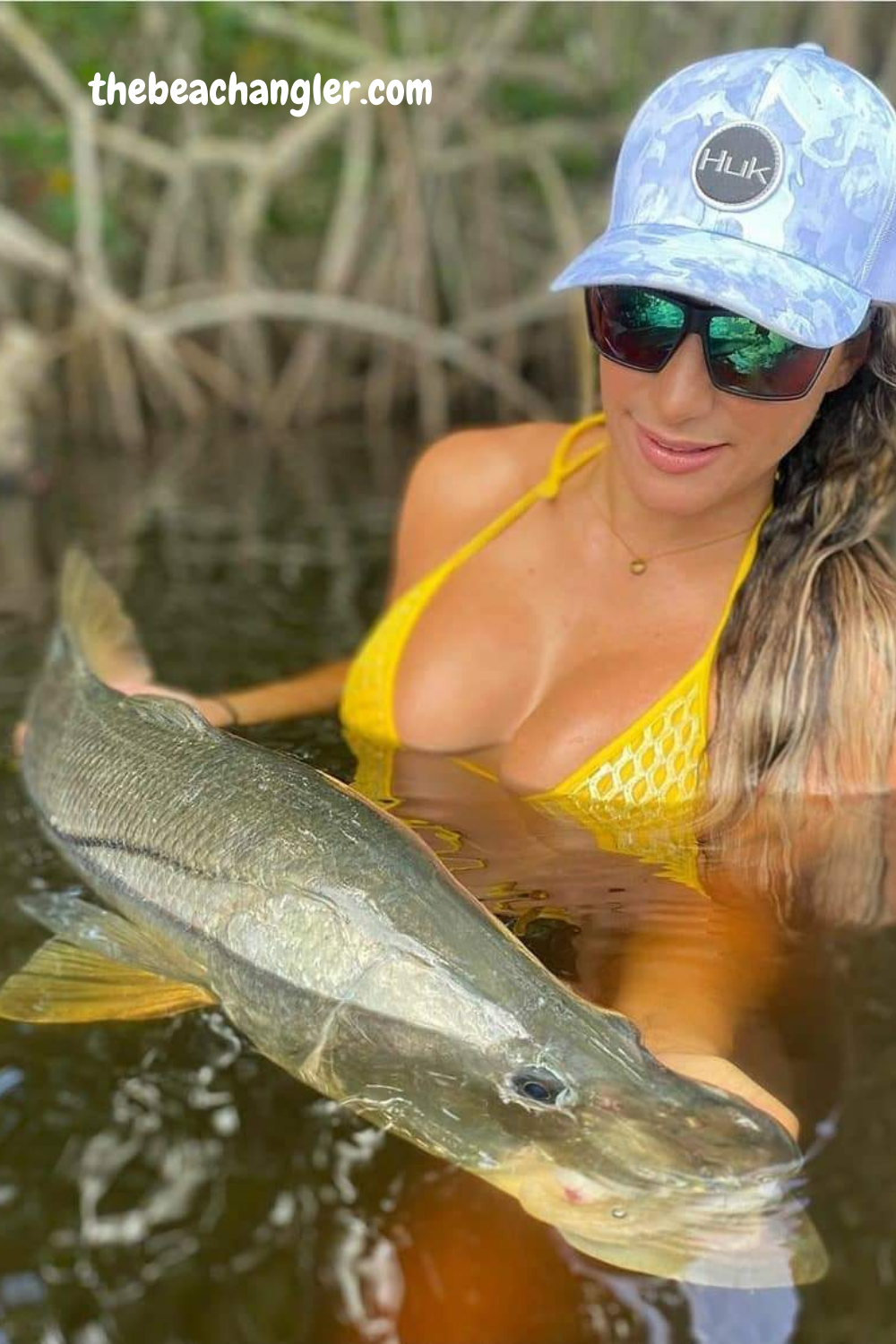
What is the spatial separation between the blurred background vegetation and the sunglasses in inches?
251

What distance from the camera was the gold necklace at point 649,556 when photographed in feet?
8.41

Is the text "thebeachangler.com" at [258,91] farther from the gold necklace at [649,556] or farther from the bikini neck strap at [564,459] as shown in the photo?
the gold necklace at [649,556]

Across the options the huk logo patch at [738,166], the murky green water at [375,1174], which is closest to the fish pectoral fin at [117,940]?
the murky green water at [375,1174]

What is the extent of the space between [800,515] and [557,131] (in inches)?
304

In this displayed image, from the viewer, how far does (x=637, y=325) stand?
7.18 feet

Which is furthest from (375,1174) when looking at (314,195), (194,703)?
(314,195)

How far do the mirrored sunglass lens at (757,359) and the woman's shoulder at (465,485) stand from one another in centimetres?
79

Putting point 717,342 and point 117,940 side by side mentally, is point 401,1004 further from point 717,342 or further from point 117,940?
point 717,342

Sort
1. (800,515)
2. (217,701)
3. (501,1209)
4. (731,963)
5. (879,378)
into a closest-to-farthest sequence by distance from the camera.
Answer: (501,1209) → (731,963) → (879,378) → (800,515) → (217,701)

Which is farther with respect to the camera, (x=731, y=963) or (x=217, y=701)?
(x=217, y=701)

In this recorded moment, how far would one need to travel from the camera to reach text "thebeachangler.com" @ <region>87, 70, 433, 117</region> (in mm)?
8750

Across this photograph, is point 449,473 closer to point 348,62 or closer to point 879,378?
point 879,378

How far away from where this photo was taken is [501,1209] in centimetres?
201

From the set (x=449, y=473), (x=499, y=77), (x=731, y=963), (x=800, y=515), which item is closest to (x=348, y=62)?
(x=499, y=77)
